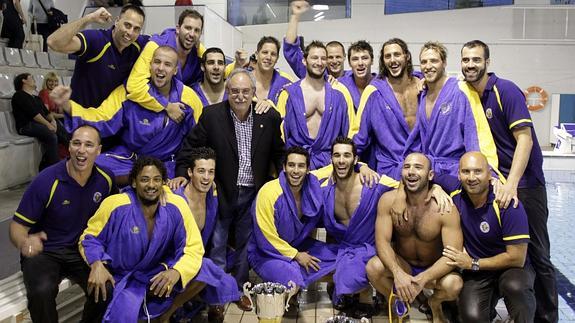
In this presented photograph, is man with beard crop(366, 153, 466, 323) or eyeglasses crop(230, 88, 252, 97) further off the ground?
eyeglasses crop(230, 88, 252, 97)

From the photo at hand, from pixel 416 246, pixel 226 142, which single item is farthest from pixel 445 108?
pixel 226 142

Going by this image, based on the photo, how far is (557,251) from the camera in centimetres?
589

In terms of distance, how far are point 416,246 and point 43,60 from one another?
7518 millimetres

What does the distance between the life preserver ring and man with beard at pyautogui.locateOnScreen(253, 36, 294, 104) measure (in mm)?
11487

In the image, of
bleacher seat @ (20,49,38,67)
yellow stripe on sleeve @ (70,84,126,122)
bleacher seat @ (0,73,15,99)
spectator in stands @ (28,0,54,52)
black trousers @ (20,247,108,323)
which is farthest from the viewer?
spectator in stands @ (28,0,54,52)

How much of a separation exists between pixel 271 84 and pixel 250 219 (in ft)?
4.13

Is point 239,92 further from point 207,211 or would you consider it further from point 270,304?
point 270,304

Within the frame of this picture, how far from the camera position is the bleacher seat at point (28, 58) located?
26.9ft

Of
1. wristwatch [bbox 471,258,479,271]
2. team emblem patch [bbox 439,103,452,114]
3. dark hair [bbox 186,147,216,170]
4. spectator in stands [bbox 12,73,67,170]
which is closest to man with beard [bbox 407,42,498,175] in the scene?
team emblem patch [bbox 439,103,452,114]

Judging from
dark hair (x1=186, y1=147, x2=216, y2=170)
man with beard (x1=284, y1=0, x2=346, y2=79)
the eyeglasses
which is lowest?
dark hair (x1=186, y1=147, x2=216, y2=170)

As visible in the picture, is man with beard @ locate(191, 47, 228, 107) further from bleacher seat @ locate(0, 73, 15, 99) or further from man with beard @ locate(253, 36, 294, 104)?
bleacher seat @ locate(0, 73, 15, 99)

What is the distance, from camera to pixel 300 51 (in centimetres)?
525

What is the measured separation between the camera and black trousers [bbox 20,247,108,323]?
291 cm

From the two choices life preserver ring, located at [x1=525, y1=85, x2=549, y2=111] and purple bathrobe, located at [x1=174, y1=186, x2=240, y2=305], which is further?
life preserver ring, located at [x1=525, y1=85, x2=549, y2=111]
